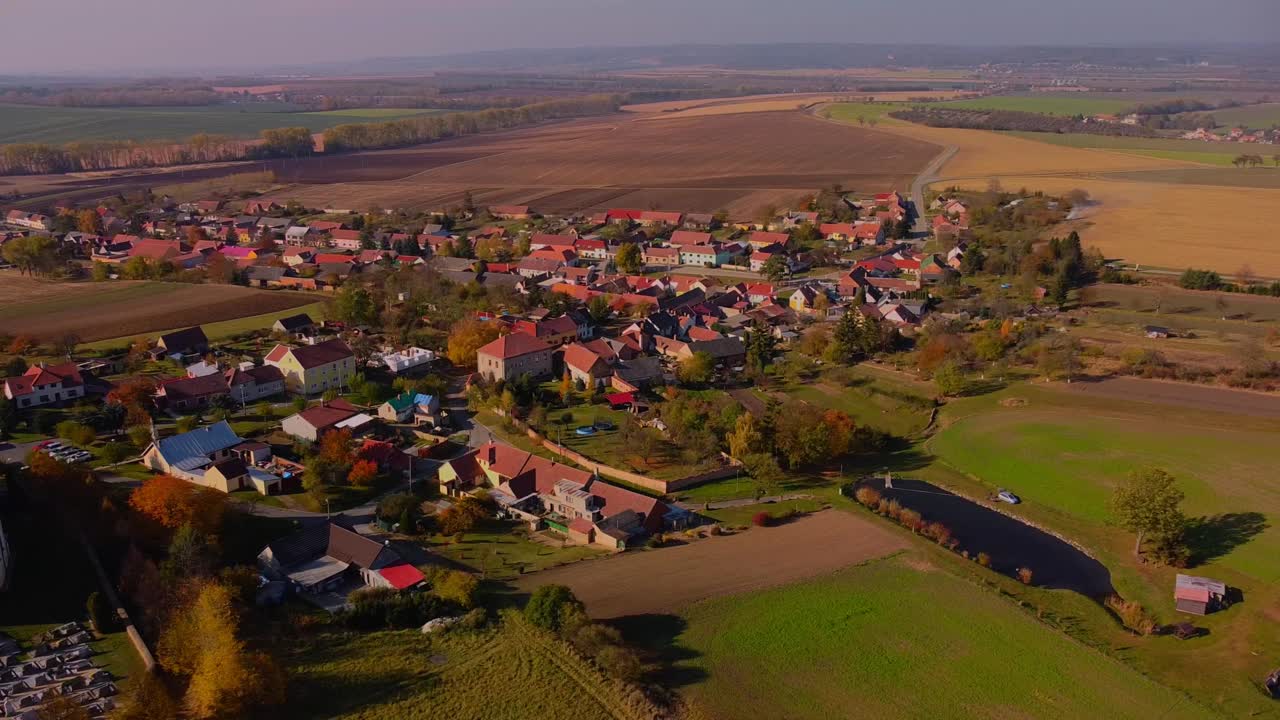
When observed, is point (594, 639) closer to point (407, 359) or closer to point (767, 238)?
point (407, 359)

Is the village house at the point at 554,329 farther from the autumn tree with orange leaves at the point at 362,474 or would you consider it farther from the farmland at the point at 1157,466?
the farmland at the point at 1157,466

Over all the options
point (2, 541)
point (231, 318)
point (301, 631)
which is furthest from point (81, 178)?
point (301, 631)

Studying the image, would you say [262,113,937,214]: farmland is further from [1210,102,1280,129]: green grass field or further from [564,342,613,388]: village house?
[1210,102,1280,129]: green grass field

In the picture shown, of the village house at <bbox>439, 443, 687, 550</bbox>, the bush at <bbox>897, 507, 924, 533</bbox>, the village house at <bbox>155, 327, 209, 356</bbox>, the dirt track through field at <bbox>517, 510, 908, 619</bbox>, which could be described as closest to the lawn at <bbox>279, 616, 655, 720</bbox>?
the dirt track through field at <bbox>517, 510, 908, 619</bbox>

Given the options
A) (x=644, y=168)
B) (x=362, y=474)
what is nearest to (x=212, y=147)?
(x=644, y=168)

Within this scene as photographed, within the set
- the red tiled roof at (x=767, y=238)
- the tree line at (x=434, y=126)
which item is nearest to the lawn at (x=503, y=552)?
the red tiled roof at (x=767, y=238)

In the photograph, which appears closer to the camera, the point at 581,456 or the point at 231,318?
the point at 581,456

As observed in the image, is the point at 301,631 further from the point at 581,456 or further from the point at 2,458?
the point at 2,458
